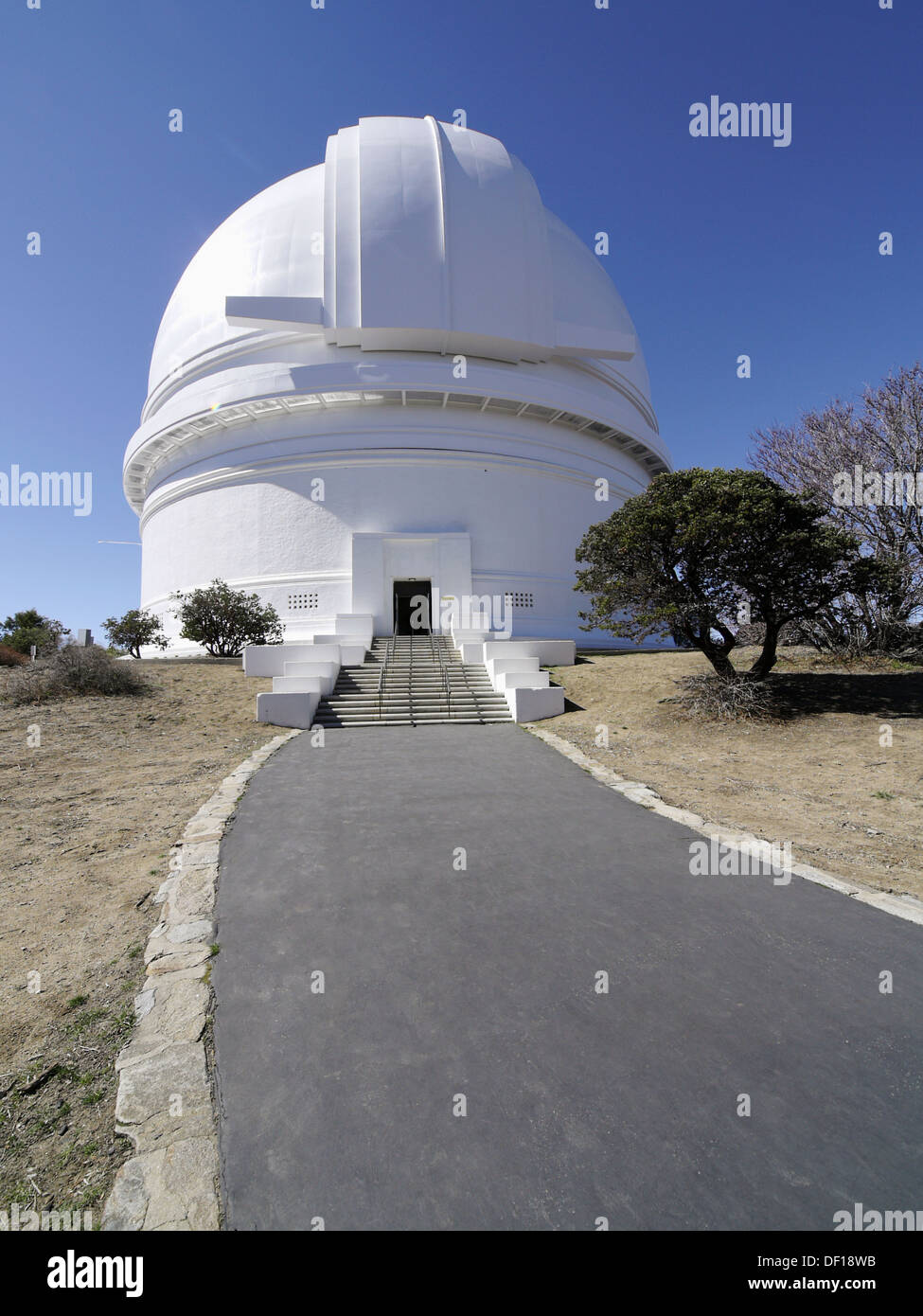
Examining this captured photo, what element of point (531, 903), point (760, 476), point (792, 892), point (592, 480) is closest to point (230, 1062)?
point (531, 903)

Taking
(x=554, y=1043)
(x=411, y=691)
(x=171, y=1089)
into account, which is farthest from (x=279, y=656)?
(x=554, y=1043)

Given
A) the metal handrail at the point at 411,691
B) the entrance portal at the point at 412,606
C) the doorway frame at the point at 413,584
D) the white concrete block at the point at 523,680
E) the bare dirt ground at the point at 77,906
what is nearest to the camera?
the bare dirt ground at the point at 77,906

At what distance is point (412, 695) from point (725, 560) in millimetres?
6443

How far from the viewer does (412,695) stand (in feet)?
40.1

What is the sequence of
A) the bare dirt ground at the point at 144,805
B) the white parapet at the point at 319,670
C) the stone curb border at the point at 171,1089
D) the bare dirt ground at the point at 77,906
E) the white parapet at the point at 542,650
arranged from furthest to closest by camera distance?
the white parapet at the point at 542,650, the white parapet at the point at 319,670, the bare dirt ground at the point at 144,805, the bare dirt ground at the point at 77,906, the stone curb border at the point at 171,1089

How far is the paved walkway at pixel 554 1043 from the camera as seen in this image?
6.22 ft

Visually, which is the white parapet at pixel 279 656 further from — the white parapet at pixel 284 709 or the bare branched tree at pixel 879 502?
the bare branched tree at pixel 879 502

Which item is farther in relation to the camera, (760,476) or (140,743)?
(760,476)

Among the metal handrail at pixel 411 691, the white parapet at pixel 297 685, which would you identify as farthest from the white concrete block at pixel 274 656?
the white parapet at pixel 297 685

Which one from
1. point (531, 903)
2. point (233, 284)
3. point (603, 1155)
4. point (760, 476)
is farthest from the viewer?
point (233, 284)

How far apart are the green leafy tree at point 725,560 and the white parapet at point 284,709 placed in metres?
5.93
